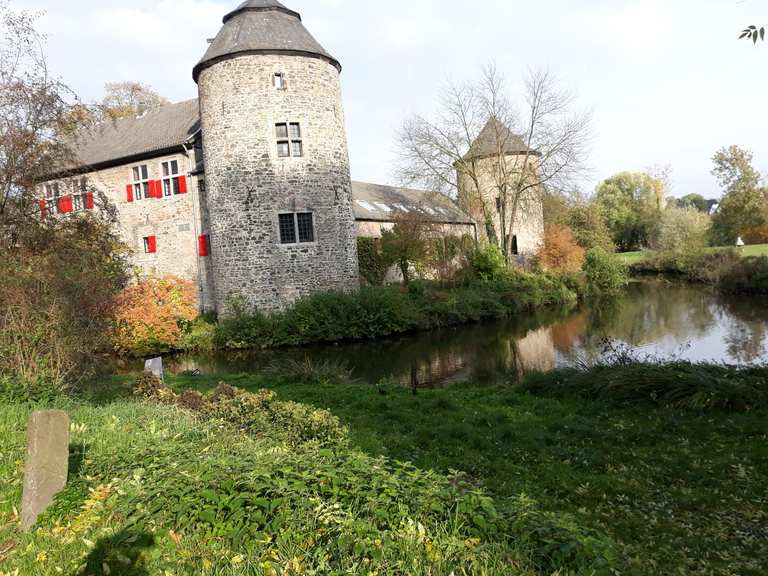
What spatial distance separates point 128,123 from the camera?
25.9 metres

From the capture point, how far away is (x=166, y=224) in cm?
2255

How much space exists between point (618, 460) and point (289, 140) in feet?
53.1

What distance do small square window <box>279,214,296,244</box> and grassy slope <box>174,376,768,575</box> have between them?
1155 cm

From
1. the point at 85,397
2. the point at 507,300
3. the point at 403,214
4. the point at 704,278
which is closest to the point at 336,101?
the point at 403,214

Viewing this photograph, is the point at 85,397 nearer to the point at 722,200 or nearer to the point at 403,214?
the point at 403,214

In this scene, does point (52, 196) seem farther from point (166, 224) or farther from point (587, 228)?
point (587, 228)

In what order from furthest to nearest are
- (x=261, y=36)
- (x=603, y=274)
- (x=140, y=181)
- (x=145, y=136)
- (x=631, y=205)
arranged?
(x=631, y=205)
(x=603, y=274)
(x=145, y=136)
(x=140, y=181)
(x=261, y=36)

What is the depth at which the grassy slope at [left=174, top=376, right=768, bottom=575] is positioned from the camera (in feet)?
12.8

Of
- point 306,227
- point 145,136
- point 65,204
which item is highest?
point 145,136

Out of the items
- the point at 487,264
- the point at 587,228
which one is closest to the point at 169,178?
the point at 487,264

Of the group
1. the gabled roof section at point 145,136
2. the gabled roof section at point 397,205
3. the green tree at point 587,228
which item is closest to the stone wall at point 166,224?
the gabled roof section at point 145,136

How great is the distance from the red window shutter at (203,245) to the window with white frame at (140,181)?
11.3ft

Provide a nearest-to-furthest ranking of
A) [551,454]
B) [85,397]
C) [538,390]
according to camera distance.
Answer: [551,454] → [85,397] → [538,390]

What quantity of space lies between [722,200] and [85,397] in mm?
46810
